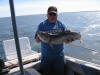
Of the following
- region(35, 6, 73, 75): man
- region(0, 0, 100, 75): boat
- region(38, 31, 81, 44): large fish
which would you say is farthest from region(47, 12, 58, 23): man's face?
region(0, 0, 100, 75): boat

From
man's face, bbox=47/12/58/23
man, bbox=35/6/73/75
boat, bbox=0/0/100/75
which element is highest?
man's face, bbox=47/12/58/23

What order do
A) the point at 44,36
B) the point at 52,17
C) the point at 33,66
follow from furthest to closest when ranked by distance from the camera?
1. the point at 33,66
2. the point at 52,17
3. the point at 44,36

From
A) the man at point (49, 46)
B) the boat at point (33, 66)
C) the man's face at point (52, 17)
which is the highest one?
the man's face at point (52, 17)

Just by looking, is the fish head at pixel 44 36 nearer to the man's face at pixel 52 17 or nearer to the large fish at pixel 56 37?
the large fish at pixel 56 37

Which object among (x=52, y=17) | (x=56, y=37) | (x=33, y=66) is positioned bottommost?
(x=33, y=66)

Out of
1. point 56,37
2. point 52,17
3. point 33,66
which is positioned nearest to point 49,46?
Answer: point 56,37

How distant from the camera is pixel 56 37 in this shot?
9.53ft

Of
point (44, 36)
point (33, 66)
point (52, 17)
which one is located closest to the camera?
point (44, 36)

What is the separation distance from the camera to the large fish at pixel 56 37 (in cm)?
286

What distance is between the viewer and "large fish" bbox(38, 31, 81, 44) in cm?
286

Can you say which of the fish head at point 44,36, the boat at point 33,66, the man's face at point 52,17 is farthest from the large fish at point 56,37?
the boat at point 33,66

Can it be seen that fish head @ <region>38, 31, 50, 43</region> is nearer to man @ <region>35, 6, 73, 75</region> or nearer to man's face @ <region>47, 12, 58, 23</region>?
man @ <region>35, 6, 73, 75</region>

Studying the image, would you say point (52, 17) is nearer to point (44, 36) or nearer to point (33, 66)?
point (44, 36)

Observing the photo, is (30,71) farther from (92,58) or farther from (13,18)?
(92,58)
